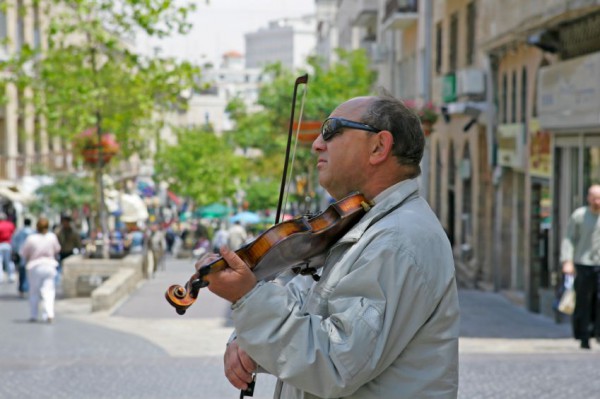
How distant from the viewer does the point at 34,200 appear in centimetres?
4778

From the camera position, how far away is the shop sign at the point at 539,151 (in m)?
22.5

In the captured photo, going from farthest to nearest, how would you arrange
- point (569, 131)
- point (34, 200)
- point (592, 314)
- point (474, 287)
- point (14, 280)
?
1. point (34, 200)
2. point (14, 280)
3. point (474, 287)
4. point (569, 131)
5. point (592, 314)

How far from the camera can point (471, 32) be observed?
33062 millimetres

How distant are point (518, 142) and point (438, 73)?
13.3 meters

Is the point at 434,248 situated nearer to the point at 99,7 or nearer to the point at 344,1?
the point at 99,7

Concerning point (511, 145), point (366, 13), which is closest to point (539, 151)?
point (511, 145)

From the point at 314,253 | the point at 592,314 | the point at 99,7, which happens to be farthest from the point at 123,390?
the point at 99,7

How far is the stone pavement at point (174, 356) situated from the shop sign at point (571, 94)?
9.24 ft

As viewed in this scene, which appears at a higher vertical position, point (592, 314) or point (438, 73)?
point (438, 73)

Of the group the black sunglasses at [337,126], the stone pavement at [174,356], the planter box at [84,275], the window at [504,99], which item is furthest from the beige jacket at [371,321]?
the window at [504,99]

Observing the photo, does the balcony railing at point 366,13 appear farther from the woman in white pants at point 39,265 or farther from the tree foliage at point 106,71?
the woman in white pants at point 39,265

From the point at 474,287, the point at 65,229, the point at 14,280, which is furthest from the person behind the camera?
the point at 14,280

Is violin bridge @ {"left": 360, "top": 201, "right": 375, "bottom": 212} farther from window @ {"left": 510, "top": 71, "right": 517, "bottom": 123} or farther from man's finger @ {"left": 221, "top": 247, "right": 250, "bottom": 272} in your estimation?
window @ {"left": 510, "top": 71, "right": 517, "bottom": 123}

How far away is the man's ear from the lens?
388 centimetres
